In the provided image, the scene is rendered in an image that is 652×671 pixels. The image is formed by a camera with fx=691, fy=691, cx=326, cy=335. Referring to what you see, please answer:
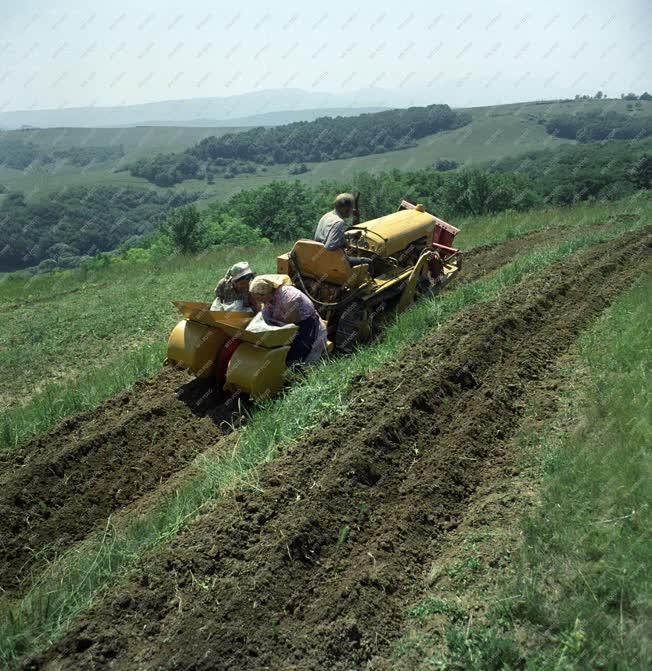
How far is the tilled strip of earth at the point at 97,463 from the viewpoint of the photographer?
560cm

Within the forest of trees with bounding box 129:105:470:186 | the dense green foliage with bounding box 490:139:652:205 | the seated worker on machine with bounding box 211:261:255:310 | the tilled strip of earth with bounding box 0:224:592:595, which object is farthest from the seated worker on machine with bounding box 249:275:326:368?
the forest of trees with bounding box 129:105:470:186

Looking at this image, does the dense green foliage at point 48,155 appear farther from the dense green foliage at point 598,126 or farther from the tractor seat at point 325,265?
the tractor seat at point 325,265

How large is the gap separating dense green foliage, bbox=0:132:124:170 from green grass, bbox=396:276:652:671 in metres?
124

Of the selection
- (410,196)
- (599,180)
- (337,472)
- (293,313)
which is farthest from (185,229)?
(337,472)

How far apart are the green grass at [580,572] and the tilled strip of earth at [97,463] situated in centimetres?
308

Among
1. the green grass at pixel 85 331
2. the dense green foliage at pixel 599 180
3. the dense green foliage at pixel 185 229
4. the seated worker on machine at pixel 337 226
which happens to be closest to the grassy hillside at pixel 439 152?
the dense green foliage at pixel 599 180

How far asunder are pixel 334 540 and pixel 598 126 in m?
78.5

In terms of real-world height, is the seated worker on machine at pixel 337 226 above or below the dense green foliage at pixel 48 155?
above

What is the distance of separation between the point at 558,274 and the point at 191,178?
82.0 metres

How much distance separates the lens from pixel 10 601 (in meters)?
4.84

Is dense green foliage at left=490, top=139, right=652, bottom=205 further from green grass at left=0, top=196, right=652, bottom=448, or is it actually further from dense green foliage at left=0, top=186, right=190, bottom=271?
dense green foliage at left=0, top=186, right=190, bottom=271

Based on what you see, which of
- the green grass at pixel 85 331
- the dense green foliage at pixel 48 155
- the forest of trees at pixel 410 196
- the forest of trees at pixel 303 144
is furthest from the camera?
the dense green foliage at pixel 48 155

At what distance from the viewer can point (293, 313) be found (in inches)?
287

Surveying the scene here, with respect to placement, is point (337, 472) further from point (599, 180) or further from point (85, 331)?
point (599, 180)
